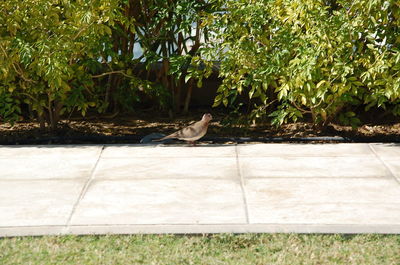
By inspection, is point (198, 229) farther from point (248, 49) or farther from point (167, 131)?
point (167, 131)

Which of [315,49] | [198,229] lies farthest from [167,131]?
[198,229]

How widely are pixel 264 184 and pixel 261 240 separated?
1.45m

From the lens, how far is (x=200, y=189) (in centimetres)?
592

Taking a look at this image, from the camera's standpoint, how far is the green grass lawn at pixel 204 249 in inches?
171

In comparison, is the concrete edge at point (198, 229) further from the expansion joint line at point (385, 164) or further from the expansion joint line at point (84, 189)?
the expansion joint line at point (385, 164)

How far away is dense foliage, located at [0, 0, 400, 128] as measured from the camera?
23.6 feet

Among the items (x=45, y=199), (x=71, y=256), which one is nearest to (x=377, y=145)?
(x=45, y=199)

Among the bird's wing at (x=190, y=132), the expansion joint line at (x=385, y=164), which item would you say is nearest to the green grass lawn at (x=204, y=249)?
the expansion joint line at (x=385, y=164)

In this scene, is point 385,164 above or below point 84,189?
below

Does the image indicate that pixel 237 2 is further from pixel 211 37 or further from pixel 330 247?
pixel 330 247

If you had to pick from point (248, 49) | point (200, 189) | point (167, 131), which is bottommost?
point (167, 131)

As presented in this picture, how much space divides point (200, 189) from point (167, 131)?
9.04 ft

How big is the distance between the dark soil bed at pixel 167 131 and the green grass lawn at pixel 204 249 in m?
3.37

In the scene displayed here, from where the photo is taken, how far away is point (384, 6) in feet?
22.9
